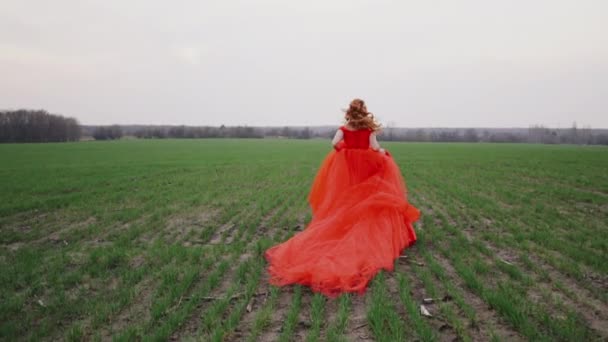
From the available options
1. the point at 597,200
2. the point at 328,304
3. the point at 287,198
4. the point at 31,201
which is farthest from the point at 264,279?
the point at 597,200

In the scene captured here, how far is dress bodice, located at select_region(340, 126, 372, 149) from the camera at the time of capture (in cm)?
606

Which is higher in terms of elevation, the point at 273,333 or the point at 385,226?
the point at 385,226

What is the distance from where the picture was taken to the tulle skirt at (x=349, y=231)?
456 centimetres

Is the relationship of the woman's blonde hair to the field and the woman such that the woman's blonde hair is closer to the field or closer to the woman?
the woman

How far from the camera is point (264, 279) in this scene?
15.9 ft

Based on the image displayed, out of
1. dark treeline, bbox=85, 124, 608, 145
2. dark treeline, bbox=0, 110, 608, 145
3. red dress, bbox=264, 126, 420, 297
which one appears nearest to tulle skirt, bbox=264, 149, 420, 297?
red dress, bbox=264, 126, 420, 297

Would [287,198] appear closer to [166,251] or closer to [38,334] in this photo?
[166,251]

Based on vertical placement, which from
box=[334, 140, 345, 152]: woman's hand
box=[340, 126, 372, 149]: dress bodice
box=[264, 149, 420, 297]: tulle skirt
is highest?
box=[340, 126, 372, 149]: dress bodice

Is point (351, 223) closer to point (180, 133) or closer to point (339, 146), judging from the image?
point (339, 146)

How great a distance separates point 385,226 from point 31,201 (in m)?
11.3

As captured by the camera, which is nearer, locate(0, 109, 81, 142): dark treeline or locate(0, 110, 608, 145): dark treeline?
locate(0, 109, 81, 142): dark treeline

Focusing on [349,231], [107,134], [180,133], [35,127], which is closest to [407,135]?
[180,133]

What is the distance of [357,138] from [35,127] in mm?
91888

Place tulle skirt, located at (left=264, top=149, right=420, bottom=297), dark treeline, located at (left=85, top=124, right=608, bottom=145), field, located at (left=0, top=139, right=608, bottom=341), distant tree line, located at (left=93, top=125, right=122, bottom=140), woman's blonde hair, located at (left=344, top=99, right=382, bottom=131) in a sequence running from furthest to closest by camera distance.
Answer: dark treeline, located at (left=85, top=124, right=608, bottom=145)
distant tree line, located at (left=93, top=125, right=122, bottom=140)
woman's blonde hair, located at (left=344, top=99, right=382, bottom=131)
tulle skirt, located at (left=264, top=149, right=420, bottom=297)
field, located at (left=0, top=139, right=608, bottom=341)
